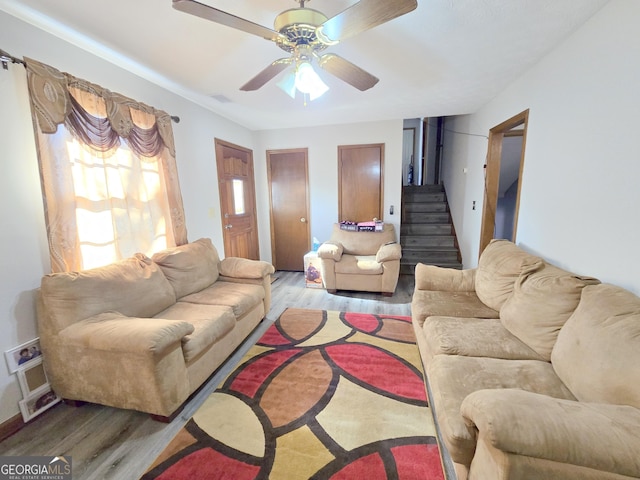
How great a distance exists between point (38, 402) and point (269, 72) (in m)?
2.56

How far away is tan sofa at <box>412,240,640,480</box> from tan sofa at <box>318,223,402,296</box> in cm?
117

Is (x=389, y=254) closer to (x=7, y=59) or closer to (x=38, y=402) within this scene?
(x=38, y=402)

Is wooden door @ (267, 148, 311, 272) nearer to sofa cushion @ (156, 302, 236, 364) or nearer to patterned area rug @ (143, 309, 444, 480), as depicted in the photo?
patterned area rug @ (143, 309, 444, 480)

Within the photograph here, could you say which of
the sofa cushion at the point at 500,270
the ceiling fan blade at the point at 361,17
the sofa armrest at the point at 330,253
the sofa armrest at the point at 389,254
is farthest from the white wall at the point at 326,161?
the ceiling fan blade at the point at 361,17

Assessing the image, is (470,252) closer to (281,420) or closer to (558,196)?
(558,196)

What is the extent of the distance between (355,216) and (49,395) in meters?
3.78

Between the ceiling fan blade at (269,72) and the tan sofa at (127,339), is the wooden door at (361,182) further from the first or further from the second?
the tan sofa at (127,339)

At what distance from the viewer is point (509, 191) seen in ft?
14.9

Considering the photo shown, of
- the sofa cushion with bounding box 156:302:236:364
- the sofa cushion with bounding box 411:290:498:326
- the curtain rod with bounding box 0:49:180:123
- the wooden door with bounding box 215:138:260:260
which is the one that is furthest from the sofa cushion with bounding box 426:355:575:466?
the wooden door with bounding box 215:138:260:260

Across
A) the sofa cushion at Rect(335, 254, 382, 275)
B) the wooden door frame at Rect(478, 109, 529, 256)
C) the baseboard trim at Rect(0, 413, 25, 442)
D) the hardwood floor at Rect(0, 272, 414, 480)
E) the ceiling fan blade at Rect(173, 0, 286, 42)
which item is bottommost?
the hardwood floor at Rect(0, 272, 414, 480)

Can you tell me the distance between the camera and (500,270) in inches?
82.0

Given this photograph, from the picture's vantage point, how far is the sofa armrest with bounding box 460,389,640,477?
0.77 m

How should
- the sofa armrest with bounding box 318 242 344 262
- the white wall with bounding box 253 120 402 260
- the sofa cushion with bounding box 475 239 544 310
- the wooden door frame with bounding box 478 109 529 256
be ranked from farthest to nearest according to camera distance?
1. the white wall with bounding box 253 120 402 260
2. the sofa armrest with bounding box 318 242 344 262
3. the wooden door frame with bounding box 478 109 529 256
4. the sofa cushion with bounding box 475 239 544 310

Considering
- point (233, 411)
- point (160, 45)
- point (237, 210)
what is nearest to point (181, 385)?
point (233, 411)
